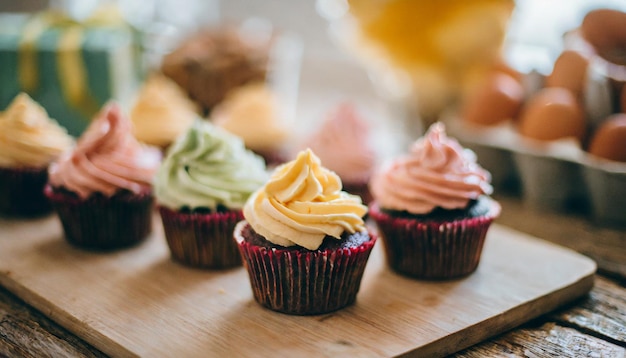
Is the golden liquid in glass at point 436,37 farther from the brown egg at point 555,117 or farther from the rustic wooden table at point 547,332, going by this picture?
the rustic wooden table at point 547,332

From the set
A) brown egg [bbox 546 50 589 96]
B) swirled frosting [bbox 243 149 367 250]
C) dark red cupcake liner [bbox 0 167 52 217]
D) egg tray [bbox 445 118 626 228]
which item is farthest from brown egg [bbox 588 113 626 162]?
dark red cupcake liner [bbox 0 167 52 217]

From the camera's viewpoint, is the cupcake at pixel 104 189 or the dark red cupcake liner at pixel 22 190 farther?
the dark red cupcake liner at pixel 22 190

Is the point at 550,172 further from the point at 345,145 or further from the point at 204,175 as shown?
the point at 204,175

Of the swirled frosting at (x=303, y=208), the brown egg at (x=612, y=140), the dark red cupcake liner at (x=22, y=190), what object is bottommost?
the dark red cupcake liner at (x=22, y=190)

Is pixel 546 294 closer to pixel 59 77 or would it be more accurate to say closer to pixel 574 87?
pixel 574 87

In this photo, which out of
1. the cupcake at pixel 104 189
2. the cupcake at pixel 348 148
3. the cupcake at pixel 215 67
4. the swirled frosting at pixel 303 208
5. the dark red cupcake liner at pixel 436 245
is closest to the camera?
the swirled frosting at pixel 303 208

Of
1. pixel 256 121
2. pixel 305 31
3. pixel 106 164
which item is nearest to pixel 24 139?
pixel 106 164

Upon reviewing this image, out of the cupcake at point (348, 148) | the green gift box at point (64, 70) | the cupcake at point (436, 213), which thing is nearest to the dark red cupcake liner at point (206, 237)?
the cupcake at point (436, 213)

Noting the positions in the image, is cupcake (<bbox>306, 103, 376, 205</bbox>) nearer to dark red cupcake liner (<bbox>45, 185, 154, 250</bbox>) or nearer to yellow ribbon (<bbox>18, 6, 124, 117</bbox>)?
dark red cupcake liner (<bbox>45, 185, 154, 250</bbox>)
